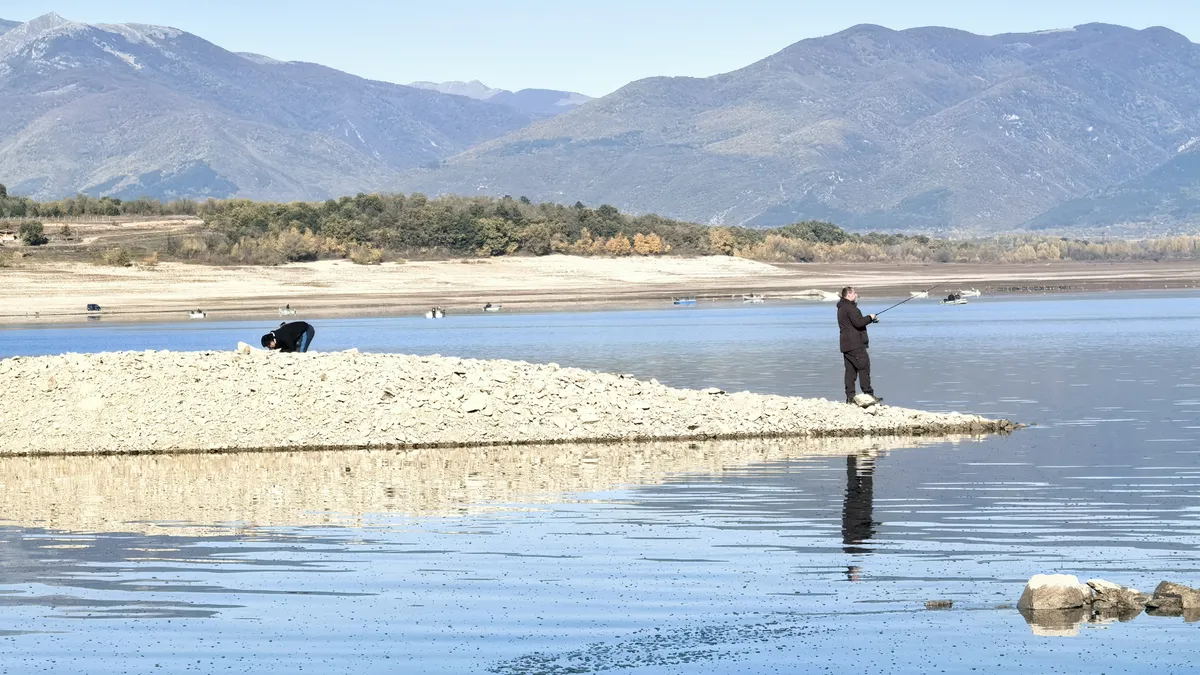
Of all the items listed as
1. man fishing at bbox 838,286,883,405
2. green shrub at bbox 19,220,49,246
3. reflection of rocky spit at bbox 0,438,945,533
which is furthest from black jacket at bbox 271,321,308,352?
green shrub at bbox 19,220,49,246

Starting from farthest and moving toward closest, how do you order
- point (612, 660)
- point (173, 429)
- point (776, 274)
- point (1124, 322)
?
point (776, 274) < point (1124, 322) < point (173, 429) < point (612, 660)

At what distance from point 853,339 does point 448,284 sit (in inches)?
2615

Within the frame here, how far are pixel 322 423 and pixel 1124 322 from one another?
43.0 metres

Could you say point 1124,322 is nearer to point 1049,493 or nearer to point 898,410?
point 898,410

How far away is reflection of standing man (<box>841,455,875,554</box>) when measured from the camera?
15539mm

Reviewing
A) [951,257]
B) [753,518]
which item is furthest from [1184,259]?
[753,518]

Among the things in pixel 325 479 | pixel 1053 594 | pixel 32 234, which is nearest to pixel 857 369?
pixel 325 479

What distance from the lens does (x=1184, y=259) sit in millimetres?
151000

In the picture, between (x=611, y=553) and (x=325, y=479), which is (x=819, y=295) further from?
(x=611, y=553)

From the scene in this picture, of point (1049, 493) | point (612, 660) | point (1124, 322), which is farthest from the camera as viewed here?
point (1124, 322)

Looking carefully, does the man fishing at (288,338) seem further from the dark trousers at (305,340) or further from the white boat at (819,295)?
the white boat at (819,295)

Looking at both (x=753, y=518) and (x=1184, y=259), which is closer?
(x=753, y=518)

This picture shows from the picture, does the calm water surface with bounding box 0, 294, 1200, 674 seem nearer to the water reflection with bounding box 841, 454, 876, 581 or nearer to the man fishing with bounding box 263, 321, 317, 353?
the water reflection with bounding box 841, 454, 876, 581

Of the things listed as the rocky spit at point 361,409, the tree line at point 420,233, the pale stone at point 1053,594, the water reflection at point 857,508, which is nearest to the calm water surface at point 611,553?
the water reflection at point 857,508
